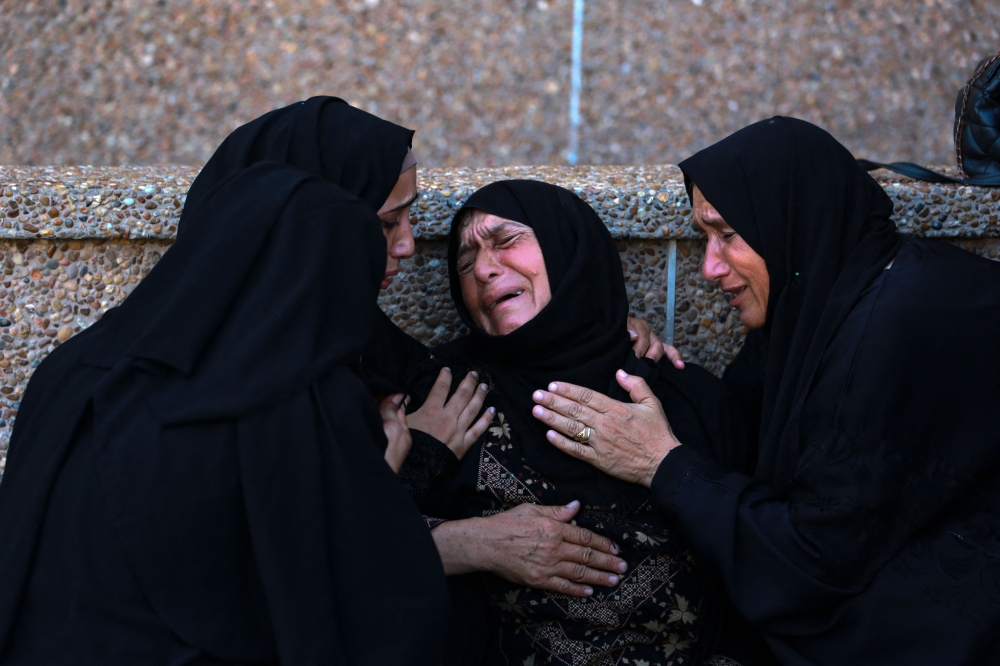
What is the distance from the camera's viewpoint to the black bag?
9.64 ft

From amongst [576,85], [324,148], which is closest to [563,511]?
[324,148]

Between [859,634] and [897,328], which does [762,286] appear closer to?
[897,328]

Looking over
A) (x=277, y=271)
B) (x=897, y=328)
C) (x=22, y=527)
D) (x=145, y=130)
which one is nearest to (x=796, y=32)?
(x=145, y=130)

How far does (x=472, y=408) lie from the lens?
2396 mm

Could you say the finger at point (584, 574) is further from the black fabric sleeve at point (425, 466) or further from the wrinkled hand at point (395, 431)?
the wrinkled hand at point (395, 431)

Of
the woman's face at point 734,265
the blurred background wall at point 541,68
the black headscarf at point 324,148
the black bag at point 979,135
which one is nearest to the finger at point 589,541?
the woman's face at point 734,265

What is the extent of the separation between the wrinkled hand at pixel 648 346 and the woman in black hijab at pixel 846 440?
270mm

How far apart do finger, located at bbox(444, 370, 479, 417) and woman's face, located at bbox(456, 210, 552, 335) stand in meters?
0.16

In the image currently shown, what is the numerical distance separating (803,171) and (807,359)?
1.51ft

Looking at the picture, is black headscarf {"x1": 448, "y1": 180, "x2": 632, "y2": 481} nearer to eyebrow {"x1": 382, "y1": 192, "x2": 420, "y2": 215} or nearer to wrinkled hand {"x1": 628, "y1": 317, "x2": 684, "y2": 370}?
wrinkled hand {"x1": 628, "y1": 317, "x2": 684, "y2": 370}

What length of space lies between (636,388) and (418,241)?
2.57 ft

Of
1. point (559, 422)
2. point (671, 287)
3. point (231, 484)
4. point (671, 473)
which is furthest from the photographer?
point (671, 287)

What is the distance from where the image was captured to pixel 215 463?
63.4 inches

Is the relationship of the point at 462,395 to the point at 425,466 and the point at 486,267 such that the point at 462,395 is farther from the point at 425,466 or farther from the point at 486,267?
the point at 486,267
